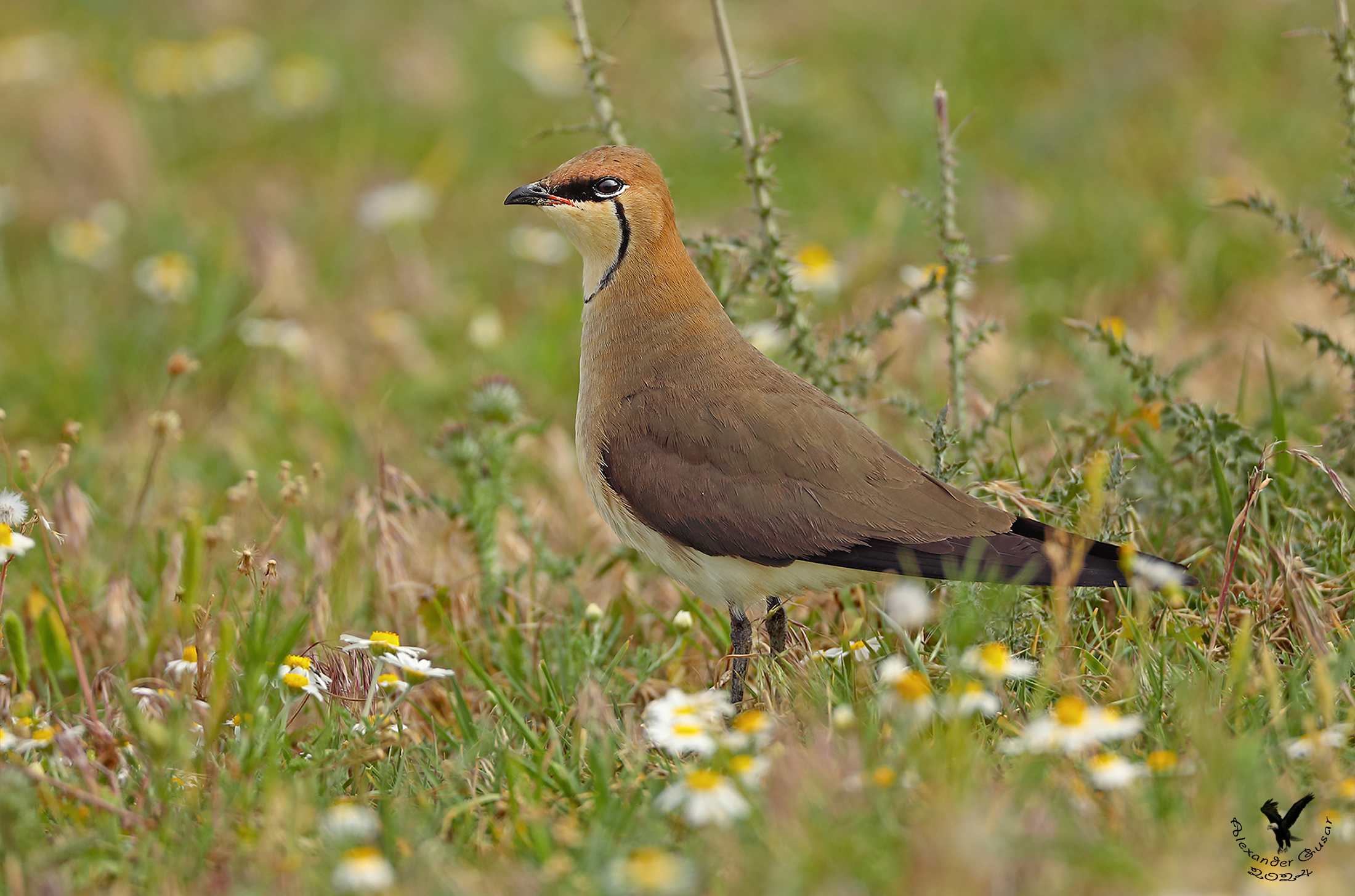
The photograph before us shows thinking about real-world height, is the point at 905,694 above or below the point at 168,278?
below

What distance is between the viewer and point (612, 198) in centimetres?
363

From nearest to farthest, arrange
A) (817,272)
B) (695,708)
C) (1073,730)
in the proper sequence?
(1073,730) < (695,708) < (817,272)

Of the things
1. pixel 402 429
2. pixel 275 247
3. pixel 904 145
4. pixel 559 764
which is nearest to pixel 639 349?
pixel 559 764

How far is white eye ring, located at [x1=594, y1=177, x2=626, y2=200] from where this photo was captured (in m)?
3.61

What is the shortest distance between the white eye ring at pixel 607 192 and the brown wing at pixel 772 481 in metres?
0.56

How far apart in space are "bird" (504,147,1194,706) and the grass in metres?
0.16

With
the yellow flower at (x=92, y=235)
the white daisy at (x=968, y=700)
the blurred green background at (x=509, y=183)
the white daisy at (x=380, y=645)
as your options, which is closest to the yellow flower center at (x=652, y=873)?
the white daisy at (x=968, y=700)

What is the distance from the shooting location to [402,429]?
223 inches

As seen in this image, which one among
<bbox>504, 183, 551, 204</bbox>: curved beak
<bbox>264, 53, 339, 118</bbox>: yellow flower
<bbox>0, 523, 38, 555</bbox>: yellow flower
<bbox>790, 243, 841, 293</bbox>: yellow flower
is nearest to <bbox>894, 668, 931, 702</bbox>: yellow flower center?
<bbox>504, 183, 551, 204</bbox>: curved beak

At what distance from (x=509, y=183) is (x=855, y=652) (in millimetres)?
5380

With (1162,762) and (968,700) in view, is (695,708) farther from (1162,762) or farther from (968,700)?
(1162,762)

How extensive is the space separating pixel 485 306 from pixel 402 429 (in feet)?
3.76

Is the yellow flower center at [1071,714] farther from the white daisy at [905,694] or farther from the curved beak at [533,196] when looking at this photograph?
the curved beak at [533,196]

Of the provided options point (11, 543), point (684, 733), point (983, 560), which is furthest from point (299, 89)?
point (684, 733)
